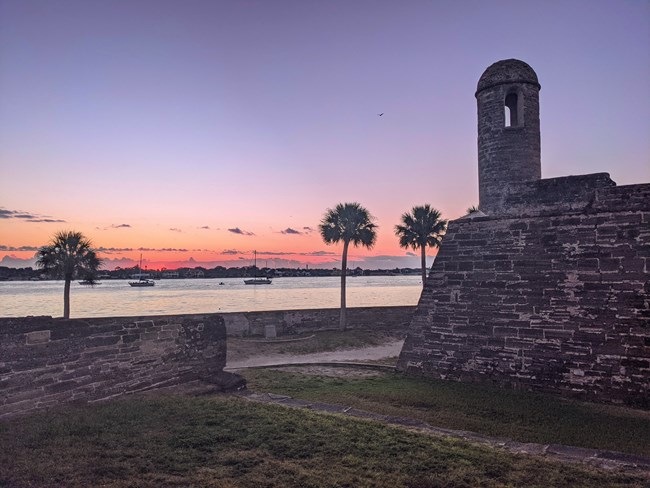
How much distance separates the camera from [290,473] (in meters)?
5.16

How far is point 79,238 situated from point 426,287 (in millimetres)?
21632

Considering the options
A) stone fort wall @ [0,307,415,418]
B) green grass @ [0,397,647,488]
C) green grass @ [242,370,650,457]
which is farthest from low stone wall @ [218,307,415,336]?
green grass @ [0,397,647,488]

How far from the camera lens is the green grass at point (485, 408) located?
721 centimetres

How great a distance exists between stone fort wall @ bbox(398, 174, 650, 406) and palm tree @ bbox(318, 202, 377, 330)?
1367 centimetres

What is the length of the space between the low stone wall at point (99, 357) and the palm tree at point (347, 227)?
1688 centimetres

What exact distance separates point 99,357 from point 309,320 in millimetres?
15575

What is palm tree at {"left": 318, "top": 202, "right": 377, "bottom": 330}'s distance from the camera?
2656 centimetres

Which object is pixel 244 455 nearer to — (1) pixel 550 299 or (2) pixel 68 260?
(1) pixel 550 299

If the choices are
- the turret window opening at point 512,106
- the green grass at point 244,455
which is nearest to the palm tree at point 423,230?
the turret window opening at point 512,106

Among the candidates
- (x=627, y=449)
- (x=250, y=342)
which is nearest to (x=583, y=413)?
(x=627, y=449)

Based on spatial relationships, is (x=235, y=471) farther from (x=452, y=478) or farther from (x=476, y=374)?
(x=476, y=374)

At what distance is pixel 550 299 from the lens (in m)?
10.6

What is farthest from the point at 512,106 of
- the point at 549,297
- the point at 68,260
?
the point at 68,260

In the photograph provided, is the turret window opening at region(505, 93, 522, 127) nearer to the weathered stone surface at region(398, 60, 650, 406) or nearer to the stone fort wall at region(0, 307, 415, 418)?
the weathered stone surface at region(398, 60, 650, 406)
